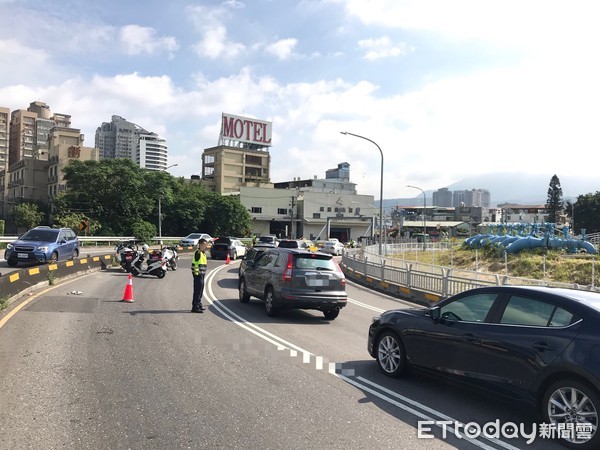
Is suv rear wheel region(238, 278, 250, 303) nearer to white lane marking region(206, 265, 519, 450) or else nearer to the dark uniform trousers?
white lane marking region(206, 265, 519, 450)

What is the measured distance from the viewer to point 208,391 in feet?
20.0

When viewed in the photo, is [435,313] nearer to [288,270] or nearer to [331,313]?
[288,270]

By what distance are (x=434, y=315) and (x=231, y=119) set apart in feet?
390

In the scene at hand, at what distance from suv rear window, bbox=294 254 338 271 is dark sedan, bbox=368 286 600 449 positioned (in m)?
5.31

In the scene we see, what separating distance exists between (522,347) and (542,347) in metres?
0.21

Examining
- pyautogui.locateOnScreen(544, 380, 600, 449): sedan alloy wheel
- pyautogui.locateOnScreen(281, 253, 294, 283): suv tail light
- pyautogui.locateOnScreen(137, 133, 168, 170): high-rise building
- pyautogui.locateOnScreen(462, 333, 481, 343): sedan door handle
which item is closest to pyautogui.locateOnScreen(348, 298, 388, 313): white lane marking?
pyautogui.locateOnScreen(281, 253, 294, 283): suv tail light

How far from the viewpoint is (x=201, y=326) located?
10.3 meters

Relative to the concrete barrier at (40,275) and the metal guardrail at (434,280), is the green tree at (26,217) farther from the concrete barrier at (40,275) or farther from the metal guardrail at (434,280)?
the metal guardrail at (434,280)

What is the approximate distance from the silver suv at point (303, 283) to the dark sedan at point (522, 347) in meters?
4.95

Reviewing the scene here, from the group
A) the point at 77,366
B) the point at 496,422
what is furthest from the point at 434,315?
the point at 77,366

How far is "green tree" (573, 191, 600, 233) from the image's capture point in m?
107

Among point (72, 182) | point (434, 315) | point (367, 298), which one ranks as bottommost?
point (367, 298)

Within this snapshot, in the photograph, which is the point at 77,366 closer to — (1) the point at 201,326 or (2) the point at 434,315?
(1) the point at 201,326

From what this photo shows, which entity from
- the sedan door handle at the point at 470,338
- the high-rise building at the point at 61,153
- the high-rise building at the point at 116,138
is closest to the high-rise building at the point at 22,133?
the high-rise building at the point at 116,138
